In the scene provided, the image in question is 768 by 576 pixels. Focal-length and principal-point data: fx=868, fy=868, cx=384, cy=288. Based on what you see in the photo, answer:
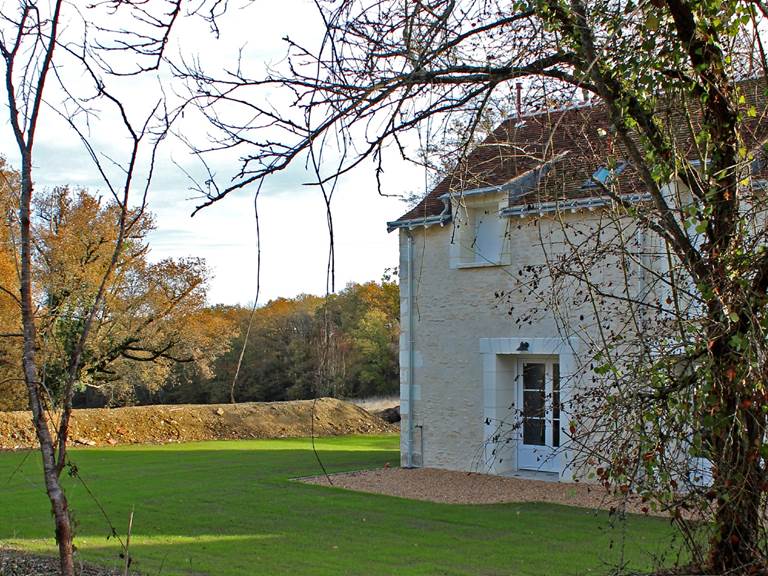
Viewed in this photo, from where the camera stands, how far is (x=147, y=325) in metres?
28.1

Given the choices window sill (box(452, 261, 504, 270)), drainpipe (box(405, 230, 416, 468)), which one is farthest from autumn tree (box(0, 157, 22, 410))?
window sill (box(452, 261, 504, 270))

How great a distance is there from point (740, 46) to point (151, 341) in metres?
25.2

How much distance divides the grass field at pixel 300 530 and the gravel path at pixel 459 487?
2.03 feet

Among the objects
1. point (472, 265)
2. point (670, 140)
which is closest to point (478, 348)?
point (472, 265)

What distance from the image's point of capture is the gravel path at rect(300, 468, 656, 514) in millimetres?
12766

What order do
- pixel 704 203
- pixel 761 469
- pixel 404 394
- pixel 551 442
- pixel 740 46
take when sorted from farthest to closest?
pixel 404 394
pixel 551 442
pixel 740 46
pixel 704 203
pixel 761 469

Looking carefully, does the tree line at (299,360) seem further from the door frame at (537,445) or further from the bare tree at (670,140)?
the bare tree at (670,140)

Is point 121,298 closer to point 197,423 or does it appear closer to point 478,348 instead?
point 197,423

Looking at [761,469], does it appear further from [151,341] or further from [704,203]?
[151,341]

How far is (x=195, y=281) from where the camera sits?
95.1 ft

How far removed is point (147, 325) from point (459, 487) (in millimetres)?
16812

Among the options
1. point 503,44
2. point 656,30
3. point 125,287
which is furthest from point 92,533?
point 125,287

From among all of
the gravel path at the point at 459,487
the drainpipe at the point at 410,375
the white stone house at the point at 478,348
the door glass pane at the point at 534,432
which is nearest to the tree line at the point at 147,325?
the drainpipe at the point at 410,375

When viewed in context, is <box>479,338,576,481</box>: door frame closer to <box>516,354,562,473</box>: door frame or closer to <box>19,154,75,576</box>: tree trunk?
<box>516,354,562,473</box>: door frame
